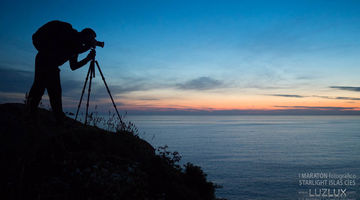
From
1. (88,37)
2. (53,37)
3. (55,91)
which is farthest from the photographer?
(88,37)

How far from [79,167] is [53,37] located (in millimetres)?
4121

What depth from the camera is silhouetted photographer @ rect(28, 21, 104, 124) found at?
6.25 metres

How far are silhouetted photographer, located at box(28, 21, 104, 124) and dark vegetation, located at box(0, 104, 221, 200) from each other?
941mm

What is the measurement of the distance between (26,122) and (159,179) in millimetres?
4838

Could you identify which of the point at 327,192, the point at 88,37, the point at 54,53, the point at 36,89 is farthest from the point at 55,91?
the point at 327,192

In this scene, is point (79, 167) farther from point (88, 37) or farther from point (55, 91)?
point (88, 37)

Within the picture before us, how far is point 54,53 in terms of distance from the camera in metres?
6.39

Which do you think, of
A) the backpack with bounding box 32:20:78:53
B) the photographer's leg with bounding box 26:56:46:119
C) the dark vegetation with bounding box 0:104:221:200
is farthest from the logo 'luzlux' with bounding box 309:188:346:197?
the backpack with bounding box 32:20:78:53

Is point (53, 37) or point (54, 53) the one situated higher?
point (53, 37)

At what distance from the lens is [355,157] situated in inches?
1261

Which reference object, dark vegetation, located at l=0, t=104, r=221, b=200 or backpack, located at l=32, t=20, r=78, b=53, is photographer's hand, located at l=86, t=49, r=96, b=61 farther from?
dark vegetation, located at l=0, t=104, r=221, b=200

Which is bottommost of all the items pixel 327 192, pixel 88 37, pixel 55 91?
pixel 327 192

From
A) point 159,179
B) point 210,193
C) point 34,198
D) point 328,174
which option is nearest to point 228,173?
point 328,174

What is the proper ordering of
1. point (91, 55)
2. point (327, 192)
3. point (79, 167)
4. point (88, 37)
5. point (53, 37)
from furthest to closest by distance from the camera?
point (327, 192) → point (91, 55) → point (88, 37) → point (53, 37) → point (79, 167)
